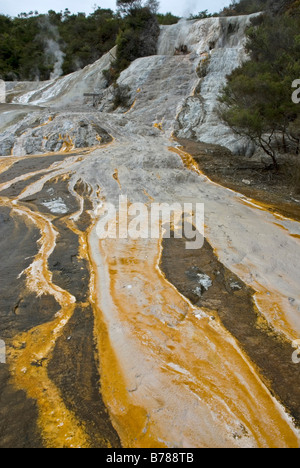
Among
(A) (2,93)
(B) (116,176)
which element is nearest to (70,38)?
(A) (2,93)

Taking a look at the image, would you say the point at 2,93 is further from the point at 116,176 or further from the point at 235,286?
the point at 235,286

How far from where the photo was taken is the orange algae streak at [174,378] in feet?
7.16

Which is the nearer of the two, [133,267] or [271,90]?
[133,267]

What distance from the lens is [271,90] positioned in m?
7.70

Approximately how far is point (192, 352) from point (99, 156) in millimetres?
7825

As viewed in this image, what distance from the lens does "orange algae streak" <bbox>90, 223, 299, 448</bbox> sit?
218 centimetres

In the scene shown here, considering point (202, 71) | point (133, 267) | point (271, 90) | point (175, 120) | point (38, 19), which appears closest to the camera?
point (133, 267)

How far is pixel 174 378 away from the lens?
8.57 ft

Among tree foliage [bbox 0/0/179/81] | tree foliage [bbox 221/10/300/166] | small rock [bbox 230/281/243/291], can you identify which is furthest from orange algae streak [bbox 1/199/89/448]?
tree foliage [bbox 0/0/179/81]

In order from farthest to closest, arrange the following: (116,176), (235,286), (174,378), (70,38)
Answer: (70,38) < (116,176) < (235,286) < (174,378)

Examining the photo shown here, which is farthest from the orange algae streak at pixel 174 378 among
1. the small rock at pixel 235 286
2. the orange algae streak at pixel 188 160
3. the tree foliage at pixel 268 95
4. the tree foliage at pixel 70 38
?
the tree foliage at pixel 70 38
